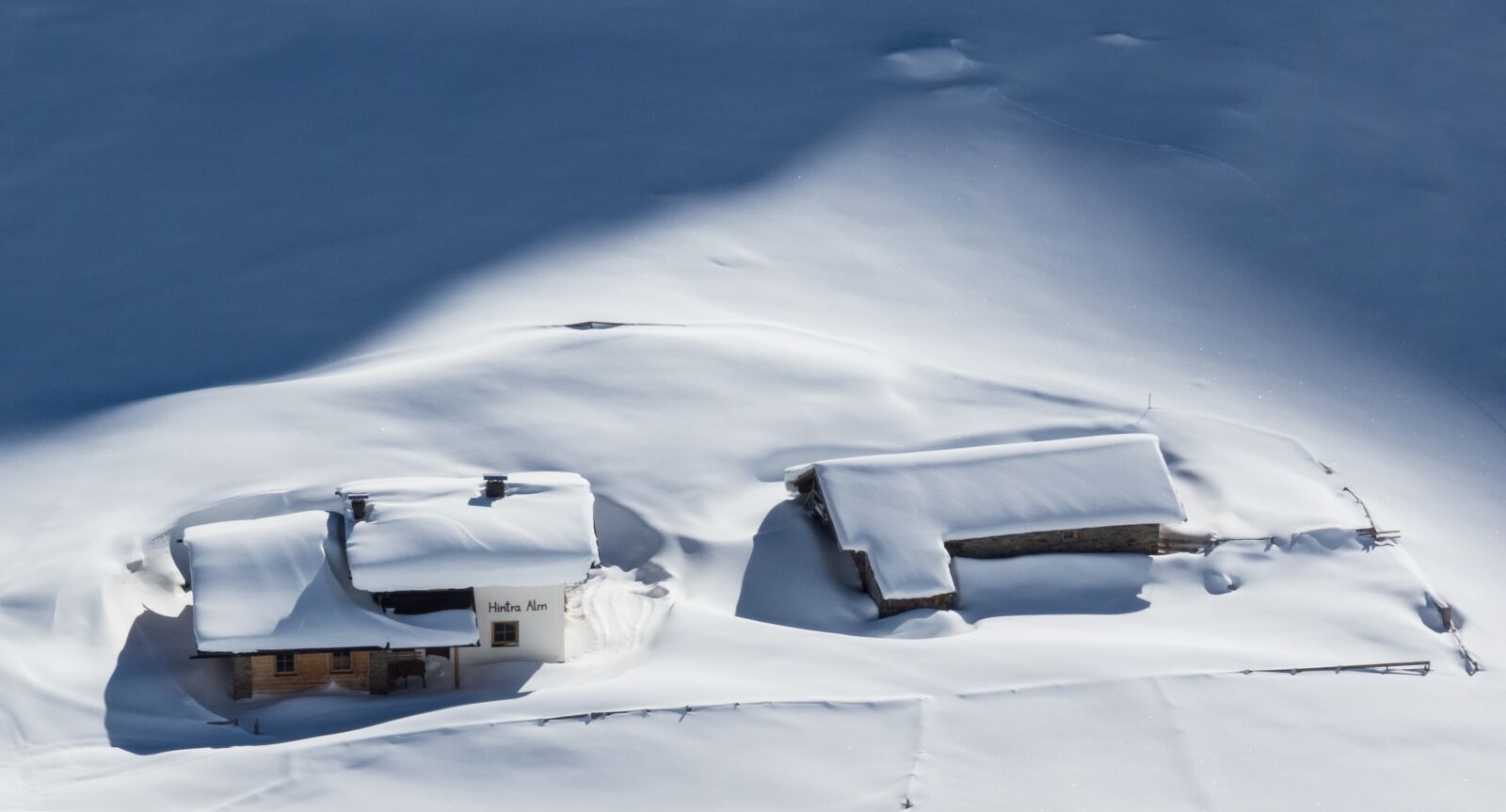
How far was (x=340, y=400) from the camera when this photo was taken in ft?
129

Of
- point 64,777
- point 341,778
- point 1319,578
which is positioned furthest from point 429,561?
point 1319,578

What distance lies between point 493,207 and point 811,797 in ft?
81.8

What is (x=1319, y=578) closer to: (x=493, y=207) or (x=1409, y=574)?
(x=1409, y=574)

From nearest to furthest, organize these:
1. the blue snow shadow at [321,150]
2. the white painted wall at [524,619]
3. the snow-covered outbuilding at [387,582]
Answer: the snow-covered outbuilding at [387,582] → the white painted wall at [524,619] → the blue snow shadow at [321,150]

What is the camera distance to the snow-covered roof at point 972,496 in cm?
3512

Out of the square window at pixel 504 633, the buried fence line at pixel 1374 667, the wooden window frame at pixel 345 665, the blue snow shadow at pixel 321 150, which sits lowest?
the buried fence line at pixel 1374 667

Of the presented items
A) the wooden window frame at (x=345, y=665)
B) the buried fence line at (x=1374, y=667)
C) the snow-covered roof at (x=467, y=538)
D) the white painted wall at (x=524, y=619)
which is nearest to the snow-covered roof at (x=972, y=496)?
the buried fence line at (x=1374, y=667)

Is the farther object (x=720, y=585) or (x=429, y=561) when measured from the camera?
(x=720, y=585)

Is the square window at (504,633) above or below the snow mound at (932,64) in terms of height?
below

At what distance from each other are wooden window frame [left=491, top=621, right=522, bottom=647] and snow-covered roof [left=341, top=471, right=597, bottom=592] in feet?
3.04

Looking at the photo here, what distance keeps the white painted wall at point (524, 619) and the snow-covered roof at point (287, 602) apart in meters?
0.75

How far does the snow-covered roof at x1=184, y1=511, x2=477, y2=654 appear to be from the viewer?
103ft

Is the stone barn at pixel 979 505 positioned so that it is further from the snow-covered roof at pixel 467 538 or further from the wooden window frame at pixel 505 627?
the wooden window frame at pixel 505 627

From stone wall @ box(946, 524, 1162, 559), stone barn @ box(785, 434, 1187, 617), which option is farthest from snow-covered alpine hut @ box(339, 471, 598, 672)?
stone wall @ box(946, 524, 1162, 559)
